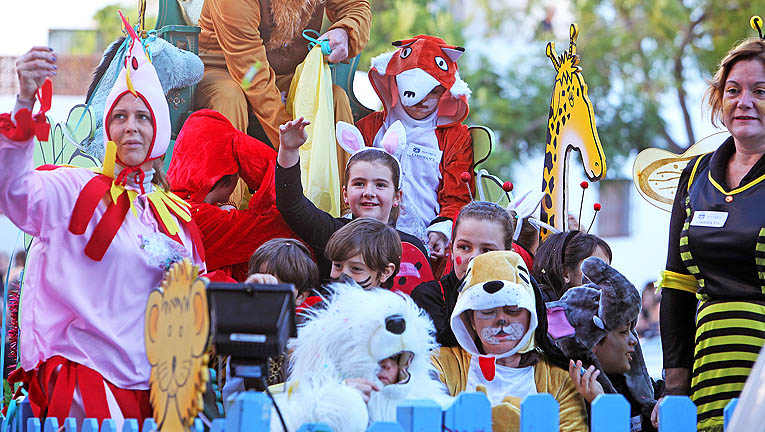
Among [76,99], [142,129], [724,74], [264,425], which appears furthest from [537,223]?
[76,99]

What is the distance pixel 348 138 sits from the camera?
14.3 feet

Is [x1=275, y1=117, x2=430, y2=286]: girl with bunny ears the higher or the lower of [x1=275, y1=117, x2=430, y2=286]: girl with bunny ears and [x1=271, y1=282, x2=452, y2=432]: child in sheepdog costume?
the higher

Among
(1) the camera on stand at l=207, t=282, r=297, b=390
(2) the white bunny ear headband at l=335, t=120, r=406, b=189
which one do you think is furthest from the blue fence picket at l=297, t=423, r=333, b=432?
(2) the white bunny ear headband at l=335, t=120, r=406, b=189

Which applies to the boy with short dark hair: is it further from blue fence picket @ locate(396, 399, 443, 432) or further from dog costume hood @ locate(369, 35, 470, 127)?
dog costume hood @ locate(369, 35, 470, 127)

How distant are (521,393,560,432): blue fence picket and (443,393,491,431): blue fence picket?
0.09 meters

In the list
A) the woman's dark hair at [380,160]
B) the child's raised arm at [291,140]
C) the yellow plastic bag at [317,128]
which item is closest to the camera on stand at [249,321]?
the child's raised arm at [291,140]

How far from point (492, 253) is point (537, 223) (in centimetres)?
148

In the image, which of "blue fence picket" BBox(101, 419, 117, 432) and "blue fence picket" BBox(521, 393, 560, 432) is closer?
"blue fence picket" BBox(521, 393, 560, 432)

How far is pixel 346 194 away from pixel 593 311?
1.11 m

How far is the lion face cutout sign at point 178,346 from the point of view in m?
2.16

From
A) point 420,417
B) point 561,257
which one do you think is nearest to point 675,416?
point 420,417

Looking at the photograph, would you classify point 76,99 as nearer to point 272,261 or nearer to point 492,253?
point 272,261

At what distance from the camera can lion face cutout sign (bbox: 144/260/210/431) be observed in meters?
2.16

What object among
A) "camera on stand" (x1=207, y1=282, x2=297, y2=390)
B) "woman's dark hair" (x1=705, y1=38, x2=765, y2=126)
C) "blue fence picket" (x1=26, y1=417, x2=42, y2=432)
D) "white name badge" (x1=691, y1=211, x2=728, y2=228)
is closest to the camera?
"camera on stand" (x1=207, y1=282, x2=297, y2=390)
